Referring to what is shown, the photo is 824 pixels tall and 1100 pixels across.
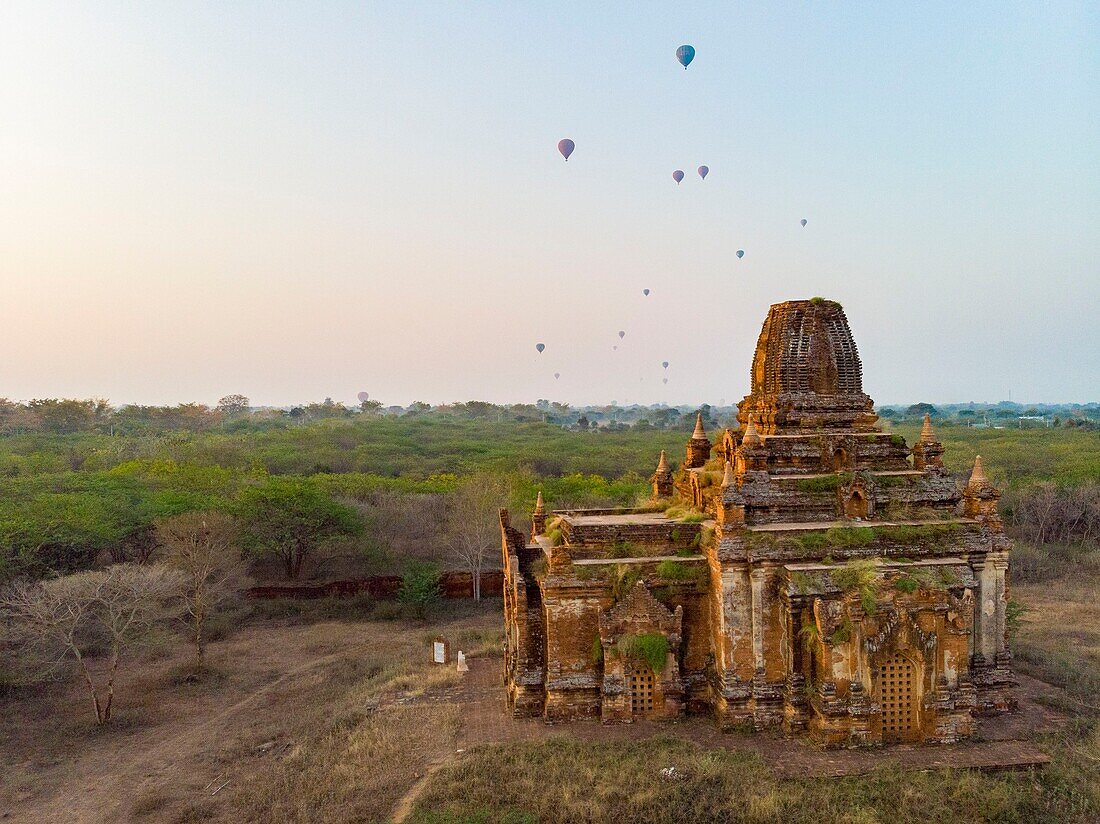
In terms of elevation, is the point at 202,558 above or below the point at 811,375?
below

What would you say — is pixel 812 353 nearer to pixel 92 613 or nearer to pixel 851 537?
pixel 851 537

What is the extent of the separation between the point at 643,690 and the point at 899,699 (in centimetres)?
501

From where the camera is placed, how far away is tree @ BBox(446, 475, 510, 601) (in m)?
30.0

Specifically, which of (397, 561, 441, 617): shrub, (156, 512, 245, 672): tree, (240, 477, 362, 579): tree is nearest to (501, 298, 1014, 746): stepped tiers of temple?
(397, 561, 441, 617): shrub

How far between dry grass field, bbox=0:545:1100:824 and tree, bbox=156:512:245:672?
6.84 feet

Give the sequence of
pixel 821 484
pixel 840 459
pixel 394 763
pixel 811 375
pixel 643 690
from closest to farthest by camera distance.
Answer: pixel 394 763, pixel 643 690, pixel 821 484, pixel 840 459, pixel 811 375

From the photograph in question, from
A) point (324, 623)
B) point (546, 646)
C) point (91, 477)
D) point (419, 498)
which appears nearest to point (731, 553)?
point (546, 646)

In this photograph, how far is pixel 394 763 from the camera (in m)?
13.7

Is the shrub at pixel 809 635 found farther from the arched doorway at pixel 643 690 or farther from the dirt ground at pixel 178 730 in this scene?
the dirt ground at pixel 178 730

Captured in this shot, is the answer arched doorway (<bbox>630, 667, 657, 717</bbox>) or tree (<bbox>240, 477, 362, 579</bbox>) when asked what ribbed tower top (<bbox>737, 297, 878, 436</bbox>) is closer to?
arched doorway (<bbox>630, 667, 657, 717</bbox>)

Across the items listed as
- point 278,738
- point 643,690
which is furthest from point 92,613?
point 643,690

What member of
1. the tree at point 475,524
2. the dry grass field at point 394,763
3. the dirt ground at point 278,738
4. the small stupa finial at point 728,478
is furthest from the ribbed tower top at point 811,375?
the tree at point 475,524

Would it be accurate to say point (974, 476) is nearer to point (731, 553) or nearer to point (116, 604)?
point (731, 553)

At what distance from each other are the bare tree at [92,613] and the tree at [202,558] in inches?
101
